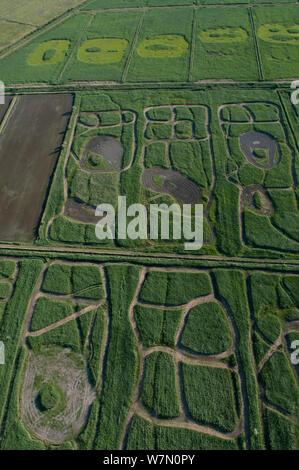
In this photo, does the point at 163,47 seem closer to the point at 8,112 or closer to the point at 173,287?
the point at 8,112

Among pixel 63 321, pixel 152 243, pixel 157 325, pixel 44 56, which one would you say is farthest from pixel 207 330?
pixel 44 56

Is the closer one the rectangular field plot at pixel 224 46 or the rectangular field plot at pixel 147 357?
the rectangular field plot at pixel 147 357

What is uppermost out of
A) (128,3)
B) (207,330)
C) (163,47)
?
(128,3)

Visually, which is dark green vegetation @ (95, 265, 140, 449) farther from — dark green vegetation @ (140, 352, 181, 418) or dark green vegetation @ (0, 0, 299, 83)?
dark green vegetation @ (0, 0, 299, 83)

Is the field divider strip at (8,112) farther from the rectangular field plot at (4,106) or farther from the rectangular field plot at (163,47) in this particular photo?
the rectangular field plot at (163,47)

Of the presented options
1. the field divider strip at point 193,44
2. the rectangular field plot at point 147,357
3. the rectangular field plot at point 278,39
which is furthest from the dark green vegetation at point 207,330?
the rectangular field plot at point 278,39

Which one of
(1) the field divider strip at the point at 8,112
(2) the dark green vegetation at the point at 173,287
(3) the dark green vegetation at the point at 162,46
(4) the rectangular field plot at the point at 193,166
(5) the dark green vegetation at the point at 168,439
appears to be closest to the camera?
(5) the dark green vegetation at the point at 168,439
